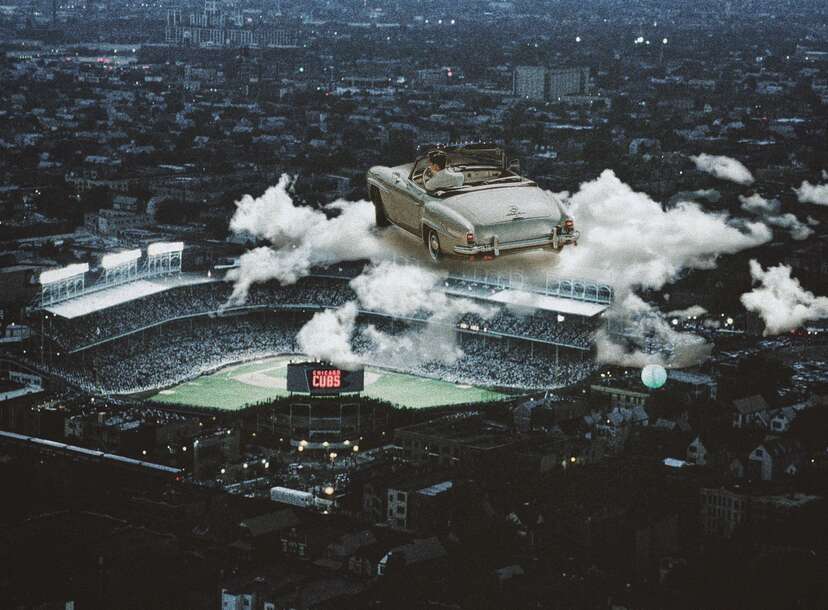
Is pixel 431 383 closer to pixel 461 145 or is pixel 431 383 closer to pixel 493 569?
pixel 493 569

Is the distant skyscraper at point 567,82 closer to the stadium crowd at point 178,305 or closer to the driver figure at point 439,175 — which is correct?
the stadium crowd at point 178,305

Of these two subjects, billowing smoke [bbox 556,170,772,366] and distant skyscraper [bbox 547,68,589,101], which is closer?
billowing smoke [bbox 556,170,772,366]

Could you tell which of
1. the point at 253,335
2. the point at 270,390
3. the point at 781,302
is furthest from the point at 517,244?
the point at 781,302

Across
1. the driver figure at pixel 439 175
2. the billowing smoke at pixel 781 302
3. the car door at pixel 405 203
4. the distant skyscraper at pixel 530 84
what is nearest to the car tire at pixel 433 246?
the car door at pixel 405 203

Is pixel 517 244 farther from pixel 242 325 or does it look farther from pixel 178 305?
pixel 242 325

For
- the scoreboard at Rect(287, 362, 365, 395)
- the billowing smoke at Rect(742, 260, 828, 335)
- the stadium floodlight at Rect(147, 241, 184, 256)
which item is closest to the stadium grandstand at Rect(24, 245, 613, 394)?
the stadium floodlight at Rect(147, 241, 184, 256)

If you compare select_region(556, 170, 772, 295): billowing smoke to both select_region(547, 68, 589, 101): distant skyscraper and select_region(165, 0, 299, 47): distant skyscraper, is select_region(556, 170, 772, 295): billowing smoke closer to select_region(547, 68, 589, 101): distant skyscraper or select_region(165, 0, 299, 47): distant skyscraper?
select_region(547, 68, 589, 101): distant skyscraper

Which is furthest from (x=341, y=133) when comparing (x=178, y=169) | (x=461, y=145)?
(x=461, y=145)
